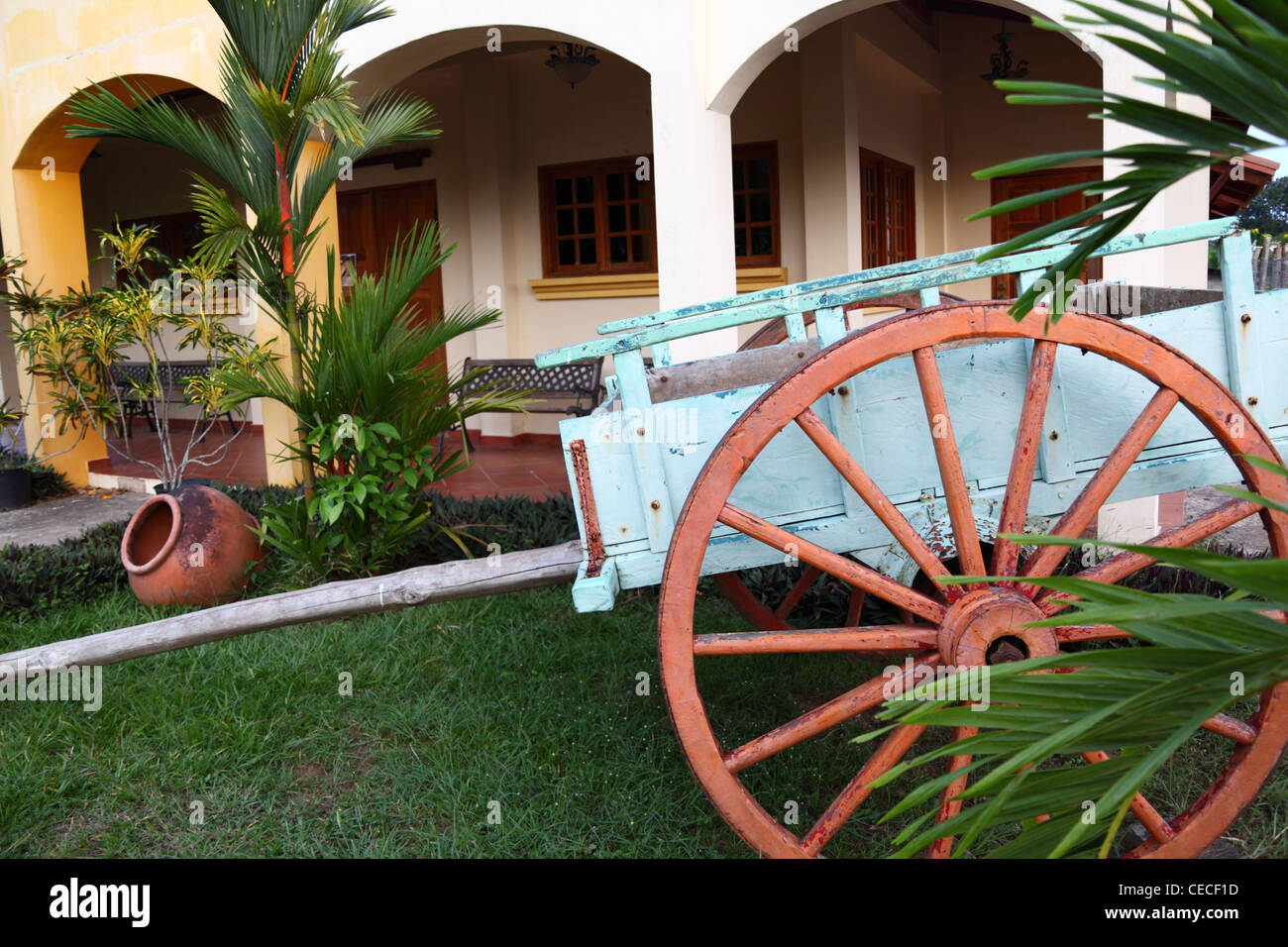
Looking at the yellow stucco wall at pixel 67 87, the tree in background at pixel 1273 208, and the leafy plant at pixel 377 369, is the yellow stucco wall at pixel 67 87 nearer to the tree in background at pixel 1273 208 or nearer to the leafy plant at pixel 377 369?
the leafy plant at pixel 377 369

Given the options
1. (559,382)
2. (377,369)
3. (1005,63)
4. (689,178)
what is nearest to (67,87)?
(559,382)

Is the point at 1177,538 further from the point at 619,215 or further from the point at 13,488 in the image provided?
the point at 13,488

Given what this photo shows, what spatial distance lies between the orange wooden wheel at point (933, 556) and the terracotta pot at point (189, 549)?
3509mm

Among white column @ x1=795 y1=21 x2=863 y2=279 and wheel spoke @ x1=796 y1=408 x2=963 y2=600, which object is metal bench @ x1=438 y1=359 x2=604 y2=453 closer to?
white column @ x1=795 y1=21 x2=863 y2=279

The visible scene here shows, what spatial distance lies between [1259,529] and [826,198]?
3.73 m

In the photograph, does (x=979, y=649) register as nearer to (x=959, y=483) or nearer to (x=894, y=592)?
(x=894, y=592)

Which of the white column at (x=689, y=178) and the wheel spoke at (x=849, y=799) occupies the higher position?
the white column at (x=689, y=178)

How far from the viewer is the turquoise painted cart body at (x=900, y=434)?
2.44 metres

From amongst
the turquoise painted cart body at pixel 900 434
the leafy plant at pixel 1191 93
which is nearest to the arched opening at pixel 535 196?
the turquoise painted cart body at pixel 900 434

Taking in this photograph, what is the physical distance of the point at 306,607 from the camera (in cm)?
307

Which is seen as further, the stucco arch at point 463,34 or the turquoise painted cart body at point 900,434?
the stucco arch at point 463,34

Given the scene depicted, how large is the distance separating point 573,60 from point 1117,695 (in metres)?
7.31

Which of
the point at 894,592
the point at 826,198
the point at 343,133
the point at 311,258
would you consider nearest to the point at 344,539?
the point at 343,133

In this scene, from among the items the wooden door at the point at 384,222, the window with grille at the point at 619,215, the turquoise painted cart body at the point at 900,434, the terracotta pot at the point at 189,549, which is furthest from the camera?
the wooden door at the point at 384,222
